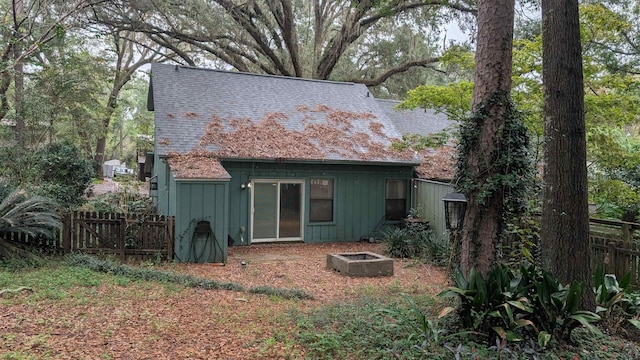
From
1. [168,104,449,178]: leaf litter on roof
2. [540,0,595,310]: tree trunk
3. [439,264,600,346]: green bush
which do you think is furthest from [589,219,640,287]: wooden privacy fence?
[168,104,449,178]: leaf litter on roof

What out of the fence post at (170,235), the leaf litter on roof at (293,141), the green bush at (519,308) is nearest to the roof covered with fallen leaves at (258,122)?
the leaf litter on roof at (293,141)

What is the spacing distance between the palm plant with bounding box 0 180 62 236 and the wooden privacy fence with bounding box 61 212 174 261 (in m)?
0.35

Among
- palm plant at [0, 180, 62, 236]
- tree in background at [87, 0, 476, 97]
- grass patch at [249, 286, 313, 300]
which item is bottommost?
grass patch at [249, 286, 313, 300]

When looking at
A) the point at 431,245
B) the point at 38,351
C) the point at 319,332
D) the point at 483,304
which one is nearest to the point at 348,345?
the point at 319,332

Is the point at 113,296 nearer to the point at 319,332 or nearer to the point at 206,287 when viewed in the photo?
the point at 206,287

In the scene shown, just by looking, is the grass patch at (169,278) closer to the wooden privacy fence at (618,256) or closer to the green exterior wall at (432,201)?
the wooden privacy fence at (618,256)

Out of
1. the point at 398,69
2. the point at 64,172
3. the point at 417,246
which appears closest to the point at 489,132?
the point at 417,246

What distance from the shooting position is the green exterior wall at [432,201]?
1038 centimetres

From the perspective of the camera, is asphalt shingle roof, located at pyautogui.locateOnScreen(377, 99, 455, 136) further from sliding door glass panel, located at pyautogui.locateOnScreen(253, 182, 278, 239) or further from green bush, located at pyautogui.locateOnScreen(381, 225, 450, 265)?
sliding door glass panel, located at pyautogui.locateOnScreen(253, 182, 278, 239)

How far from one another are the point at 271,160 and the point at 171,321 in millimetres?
6102

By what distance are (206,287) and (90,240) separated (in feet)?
10.1

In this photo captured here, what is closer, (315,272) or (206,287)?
(206,287)

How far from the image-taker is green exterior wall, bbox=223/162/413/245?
10445 mm

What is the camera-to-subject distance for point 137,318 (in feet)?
15.2
